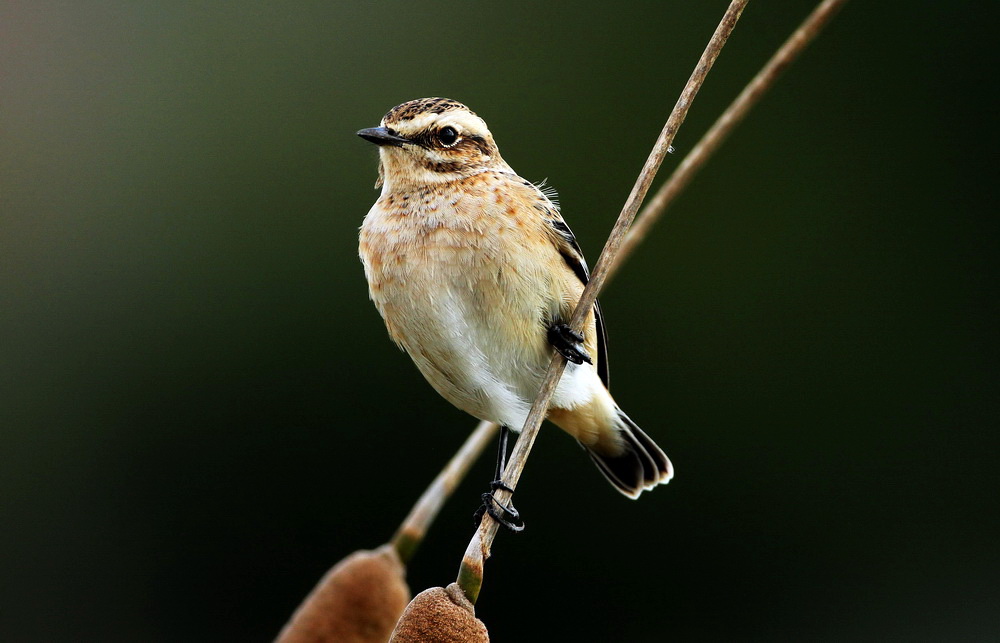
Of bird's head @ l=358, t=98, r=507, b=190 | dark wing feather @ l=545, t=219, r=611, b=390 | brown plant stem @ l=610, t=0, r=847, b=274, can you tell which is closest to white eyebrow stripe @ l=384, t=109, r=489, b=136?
bird's head @ l=358, t=98, r=507, b=190

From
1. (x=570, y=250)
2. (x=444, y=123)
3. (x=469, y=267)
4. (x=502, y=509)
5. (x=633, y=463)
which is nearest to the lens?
(x=502, y=509)

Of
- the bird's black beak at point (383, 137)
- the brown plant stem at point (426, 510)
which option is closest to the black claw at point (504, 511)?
the brown plant stem at point (426, 510)

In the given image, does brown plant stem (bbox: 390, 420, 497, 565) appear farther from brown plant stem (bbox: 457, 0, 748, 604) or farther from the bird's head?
the bird's head

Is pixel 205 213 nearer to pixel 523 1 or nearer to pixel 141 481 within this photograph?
pixel 141 481

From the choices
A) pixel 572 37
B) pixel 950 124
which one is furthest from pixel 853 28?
pixel 572 37

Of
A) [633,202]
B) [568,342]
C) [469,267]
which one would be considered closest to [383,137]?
[469,267]

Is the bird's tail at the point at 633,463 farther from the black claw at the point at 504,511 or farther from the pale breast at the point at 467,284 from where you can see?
the black claw at the point at 504,511

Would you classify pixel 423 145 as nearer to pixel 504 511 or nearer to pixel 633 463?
pixel 504 511
